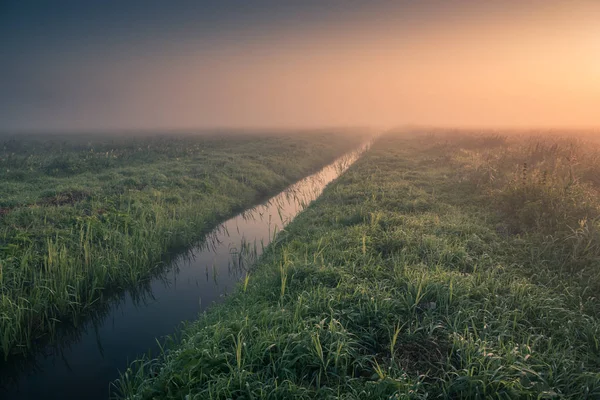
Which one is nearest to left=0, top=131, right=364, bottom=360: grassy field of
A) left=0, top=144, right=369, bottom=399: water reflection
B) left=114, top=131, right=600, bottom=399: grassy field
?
left=0, top=144, right=369, bottom=399: water reflection

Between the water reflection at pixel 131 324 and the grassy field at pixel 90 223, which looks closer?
Result: the water reflection at pixel 131 324

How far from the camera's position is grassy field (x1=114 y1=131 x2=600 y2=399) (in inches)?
161

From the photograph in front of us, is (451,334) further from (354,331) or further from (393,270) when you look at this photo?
(393,270)

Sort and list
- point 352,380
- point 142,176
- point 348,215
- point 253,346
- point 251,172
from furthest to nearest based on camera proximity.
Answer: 1. point 251,172
2. point 142,176
3. point 348,215
4. point 253,346
5. point 352,380

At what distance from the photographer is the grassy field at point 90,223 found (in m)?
7.02

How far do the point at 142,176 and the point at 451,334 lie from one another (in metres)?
16.8

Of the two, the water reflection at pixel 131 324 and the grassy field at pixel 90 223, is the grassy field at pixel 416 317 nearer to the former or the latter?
the water reflection at pixel 131 324

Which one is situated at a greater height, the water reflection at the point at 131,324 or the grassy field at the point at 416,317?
the grassy field at the point at 416,317

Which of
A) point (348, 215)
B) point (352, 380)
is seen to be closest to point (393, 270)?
point (352, 380)

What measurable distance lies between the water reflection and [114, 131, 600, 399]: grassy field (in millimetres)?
785

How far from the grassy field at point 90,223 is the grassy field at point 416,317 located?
9.64 ft

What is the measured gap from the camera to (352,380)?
13.7 ft

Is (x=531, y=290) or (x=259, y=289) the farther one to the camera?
(x=259, y=289)

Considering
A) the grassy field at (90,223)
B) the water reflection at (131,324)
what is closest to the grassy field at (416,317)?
the water reflection at (131,324)
